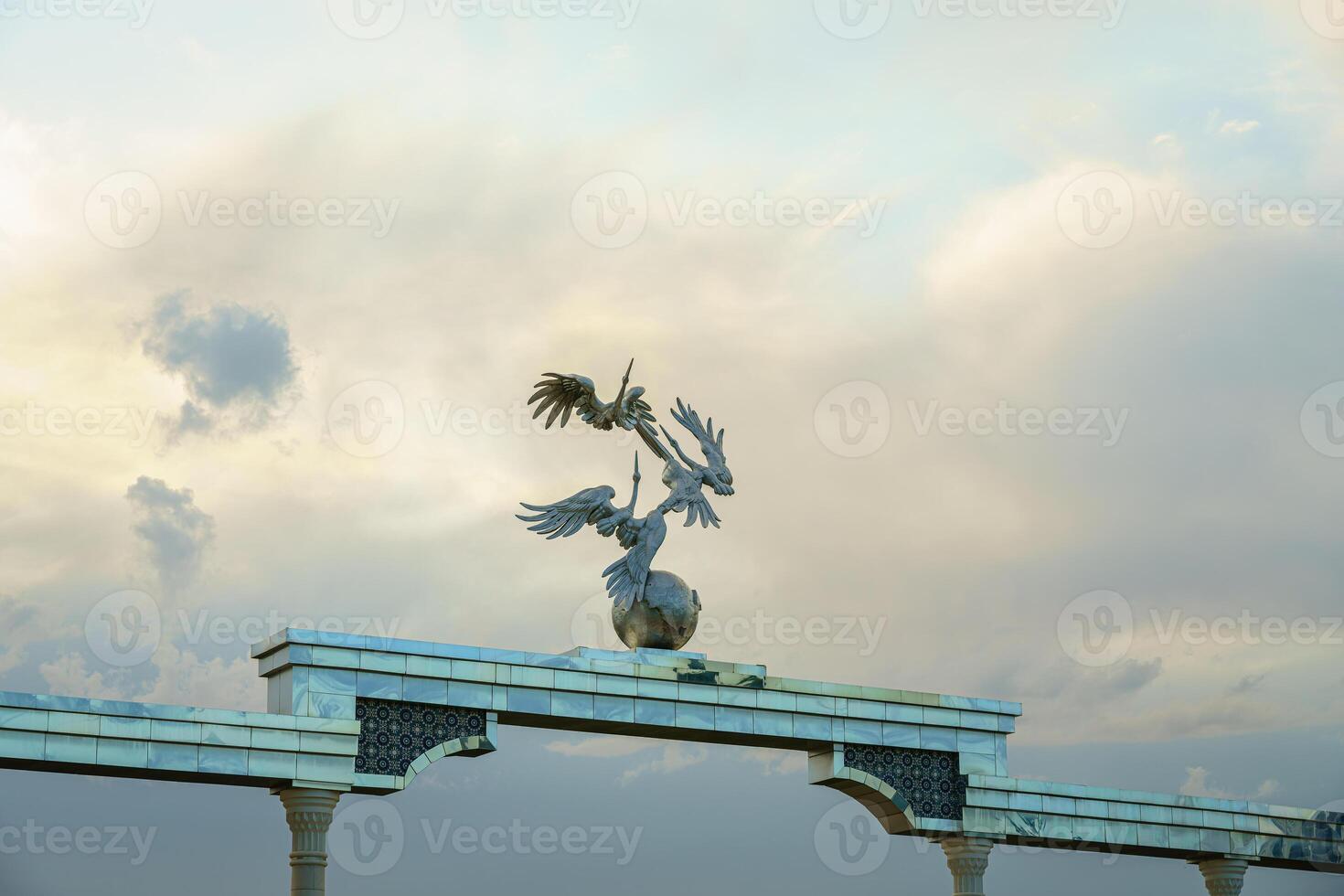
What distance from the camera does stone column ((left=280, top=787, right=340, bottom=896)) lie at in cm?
1661

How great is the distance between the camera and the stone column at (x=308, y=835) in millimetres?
16609

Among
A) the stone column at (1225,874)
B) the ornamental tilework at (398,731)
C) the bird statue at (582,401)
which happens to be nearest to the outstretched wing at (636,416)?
the bird statue at (582,401)

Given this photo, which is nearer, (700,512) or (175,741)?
(175,741)

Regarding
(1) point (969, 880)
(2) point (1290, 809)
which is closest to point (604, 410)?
(1) point (969, 880)

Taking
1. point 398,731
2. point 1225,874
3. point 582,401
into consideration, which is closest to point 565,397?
point 582,401

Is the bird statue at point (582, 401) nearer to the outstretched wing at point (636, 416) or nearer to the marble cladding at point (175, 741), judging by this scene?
the outstretched wing at point (636, 416)

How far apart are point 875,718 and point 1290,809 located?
21.3 ft

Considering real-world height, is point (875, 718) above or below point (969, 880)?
above

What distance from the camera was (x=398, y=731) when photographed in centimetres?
1734

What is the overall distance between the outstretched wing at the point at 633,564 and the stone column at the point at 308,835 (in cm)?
412

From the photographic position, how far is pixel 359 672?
17.1 metres

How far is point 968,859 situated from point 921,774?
1170mm

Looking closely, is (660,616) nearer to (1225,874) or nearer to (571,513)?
(571,513)

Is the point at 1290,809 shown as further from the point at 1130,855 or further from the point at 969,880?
the point at 969,880
